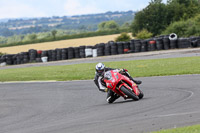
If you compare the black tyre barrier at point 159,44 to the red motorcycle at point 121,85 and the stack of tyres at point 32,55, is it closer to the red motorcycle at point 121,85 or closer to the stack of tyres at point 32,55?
the stack of tyres at point 32,55

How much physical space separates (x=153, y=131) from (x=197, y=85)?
6176mm

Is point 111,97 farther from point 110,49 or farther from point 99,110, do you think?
point 110,49

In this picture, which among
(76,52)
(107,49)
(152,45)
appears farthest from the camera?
(76,52)

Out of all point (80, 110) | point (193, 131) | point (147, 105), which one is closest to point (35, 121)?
point (80, 110)

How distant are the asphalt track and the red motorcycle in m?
0.28

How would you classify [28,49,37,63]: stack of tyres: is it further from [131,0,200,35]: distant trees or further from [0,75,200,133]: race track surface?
[0,75,200,133]: race track surface

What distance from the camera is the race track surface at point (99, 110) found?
7355 millimetres

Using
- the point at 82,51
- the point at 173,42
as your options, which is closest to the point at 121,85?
the point at 173,42

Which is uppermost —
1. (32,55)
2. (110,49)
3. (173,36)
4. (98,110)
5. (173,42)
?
(173,36)

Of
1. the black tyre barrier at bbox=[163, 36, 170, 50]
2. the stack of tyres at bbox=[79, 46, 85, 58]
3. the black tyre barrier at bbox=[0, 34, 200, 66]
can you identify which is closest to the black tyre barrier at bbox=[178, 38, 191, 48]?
the black tyre barrier at bbox=[0, 34, 200, 66]

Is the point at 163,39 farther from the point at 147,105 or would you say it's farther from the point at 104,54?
the point at 147,105

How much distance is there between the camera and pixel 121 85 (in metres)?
10.5

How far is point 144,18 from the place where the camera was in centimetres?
5312

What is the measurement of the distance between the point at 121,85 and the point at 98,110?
3.64 ft
